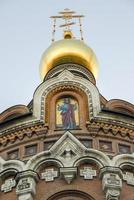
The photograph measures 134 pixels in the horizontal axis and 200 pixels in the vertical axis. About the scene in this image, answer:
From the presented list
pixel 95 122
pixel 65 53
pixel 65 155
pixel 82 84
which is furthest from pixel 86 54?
pixel 65 155

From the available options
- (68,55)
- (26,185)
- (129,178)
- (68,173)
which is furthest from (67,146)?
(68,55)

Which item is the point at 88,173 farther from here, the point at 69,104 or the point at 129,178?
the point at 69,104

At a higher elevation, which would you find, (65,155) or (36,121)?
(36,121)

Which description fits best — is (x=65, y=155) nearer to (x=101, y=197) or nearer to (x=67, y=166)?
(x=67, y=166)

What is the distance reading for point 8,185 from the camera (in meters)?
14.7

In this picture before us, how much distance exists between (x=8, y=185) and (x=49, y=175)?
1.02 m

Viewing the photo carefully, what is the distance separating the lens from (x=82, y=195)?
14070 millimetres

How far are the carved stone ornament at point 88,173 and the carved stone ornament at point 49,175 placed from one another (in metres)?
0.65

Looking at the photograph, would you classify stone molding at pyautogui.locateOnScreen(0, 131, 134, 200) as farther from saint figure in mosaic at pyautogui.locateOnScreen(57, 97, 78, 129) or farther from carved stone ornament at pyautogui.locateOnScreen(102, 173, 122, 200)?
saint figure in mosaic at pyautogui.locateOnScreen(57, 97, 78, 129)

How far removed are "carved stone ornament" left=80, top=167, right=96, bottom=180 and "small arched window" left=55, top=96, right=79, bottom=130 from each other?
6.00 feet

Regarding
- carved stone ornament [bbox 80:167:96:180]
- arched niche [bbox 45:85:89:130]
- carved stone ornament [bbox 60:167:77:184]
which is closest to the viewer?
carved stone ornament [bbox 60:167:77:184]

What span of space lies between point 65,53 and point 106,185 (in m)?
9.48

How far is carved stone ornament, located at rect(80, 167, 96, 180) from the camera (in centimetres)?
1448

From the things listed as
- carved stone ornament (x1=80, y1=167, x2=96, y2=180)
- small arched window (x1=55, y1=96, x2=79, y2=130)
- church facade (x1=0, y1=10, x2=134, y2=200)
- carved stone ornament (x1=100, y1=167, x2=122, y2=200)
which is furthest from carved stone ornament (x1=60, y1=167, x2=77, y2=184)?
small arched window (x1=55, y1=96, x2=79, y2=130)
